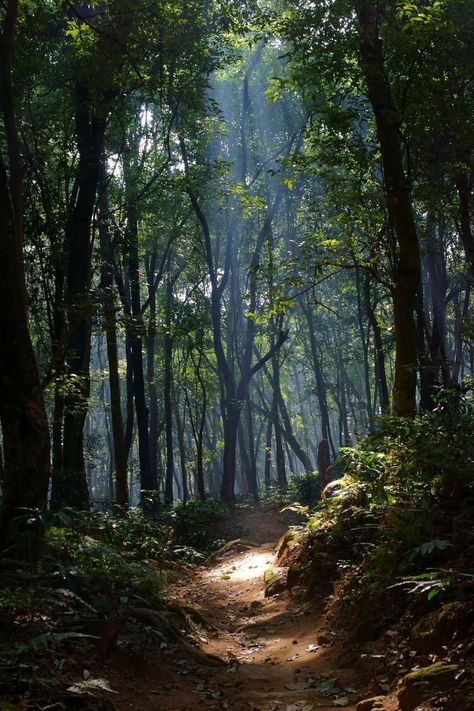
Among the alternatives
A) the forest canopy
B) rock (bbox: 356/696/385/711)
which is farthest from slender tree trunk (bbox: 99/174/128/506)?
rock (bbox: 356/696/385/711)

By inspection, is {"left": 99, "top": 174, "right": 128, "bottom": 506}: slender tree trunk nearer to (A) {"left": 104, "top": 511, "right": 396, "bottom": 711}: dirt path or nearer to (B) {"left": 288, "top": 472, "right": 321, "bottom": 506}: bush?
(A) {"left": 104, "top": 511, "right": 396, "bottom": 711}: dirt path

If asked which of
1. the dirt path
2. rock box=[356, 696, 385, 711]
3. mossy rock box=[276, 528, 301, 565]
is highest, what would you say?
mossy rock box=[276, 528, 301, 565]

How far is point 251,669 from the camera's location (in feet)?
18.5

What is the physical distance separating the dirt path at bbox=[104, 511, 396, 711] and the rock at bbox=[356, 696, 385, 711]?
0.65ft

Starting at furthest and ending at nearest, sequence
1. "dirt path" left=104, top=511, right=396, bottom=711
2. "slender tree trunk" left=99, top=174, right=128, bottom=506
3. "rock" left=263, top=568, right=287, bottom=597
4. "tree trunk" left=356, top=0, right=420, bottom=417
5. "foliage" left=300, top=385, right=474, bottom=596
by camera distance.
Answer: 1. "slender tree trunk" left=99, top=174, right=128, bottom=506
2. "tree trunk" left=356, top=0, right=420, bottom=417
3. "rock" left=263, top=568, right=287, bottom=597
4. "foliage" left=300, top=385, right=474, bottom=596
5. "dirt path" left=104, top=511, right=396, bottom=711

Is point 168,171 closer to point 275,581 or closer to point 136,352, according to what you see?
point 136,352

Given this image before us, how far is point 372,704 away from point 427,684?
0.51 metres

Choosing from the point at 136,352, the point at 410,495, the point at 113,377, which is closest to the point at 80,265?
the point at 113,377

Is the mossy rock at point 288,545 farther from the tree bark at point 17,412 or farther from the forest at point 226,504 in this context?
the tree bark at point 17,412

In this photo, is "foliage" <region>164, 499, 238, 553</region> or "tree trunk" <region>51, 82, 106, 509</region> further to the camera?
"foliage" <region>164, 499, 238, 553</region>

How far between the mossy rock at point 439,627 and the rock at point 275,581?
164 inches

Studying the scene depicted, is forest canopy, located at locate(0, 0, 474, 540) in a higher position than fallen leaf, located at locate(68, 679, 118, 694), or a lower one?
higher

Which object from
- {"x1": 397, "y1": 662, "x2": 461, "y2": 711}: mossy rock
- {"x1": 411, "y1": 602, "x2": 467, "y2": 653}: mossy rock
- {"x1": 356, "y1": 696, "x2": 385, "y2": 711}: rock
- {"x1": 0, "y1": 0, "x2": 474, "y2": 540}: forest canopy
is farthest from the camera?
{"x1": 0, "y1": 0, "x2": 474, "y2": 540}: forest canopy

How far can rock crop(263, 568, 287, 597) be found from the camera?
28.0ft
